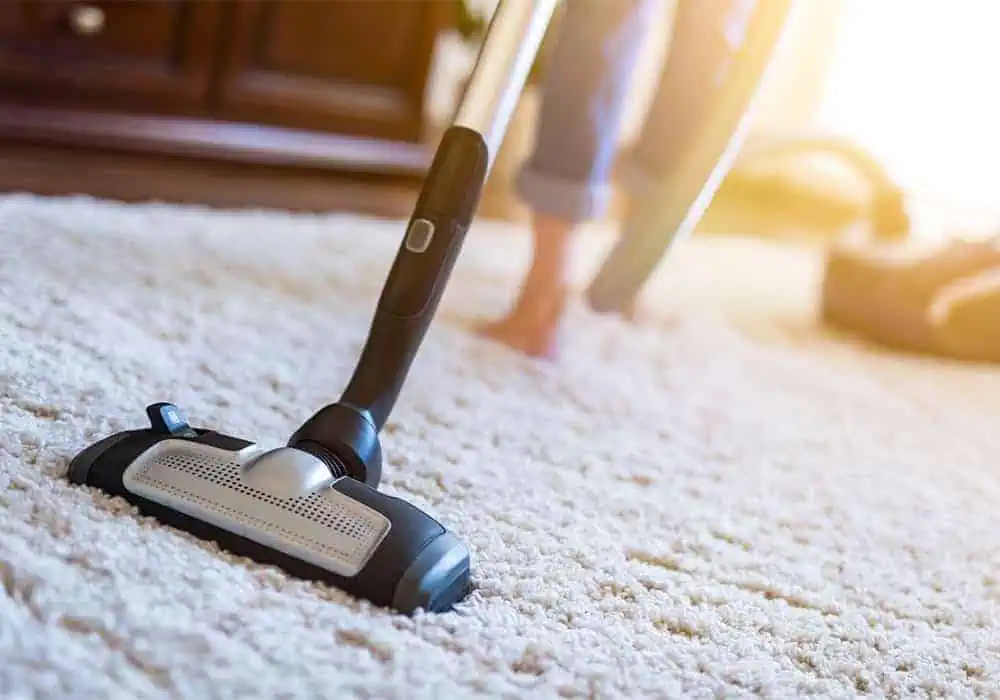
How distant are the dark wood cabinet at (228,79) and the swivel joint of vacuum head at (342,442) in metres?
1.06

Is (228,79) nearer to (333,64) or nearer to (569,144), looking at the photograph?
(333,64)

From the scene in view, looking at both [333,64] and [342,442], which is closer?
[342,442]

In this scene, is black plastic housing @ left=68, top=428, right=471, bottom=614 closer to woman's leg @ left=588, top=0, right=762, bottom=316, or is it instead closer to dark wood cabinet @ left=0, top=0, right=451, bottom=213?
woman's leg @ left=588, top=0, right=762, bottom=316

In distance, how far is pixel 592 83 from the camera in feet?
3.74

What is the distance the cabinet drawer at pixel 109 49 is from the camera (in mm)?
1575

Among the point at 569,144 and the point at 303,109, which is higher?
the point at 569,144

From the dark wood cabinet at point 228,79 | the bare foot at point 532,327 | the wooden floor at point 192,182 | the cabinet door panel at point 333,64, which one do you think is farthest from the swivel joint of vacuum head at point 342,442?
the cabinet door panel at point 333,64

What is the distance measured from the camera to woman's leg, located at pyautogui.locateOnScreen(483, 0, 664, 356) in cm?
113

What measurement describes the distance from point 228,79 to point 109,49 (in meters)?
0.19

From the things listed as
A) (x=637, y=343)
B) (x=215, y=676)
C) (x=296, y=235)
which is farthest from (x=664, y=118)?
(x=215, y=676)

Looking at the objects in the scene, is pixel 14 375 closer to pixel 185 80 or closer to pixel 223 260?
pixel 223 260

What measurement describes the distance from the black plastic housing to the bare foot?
532 mm

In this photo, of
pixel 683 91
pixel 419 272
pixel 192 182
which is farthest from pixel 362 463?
pixel 192 182

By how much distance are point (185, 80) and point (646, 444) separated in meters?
1.10
